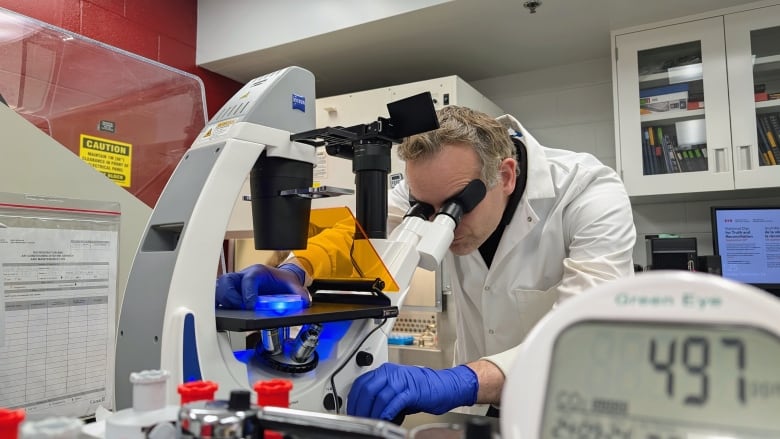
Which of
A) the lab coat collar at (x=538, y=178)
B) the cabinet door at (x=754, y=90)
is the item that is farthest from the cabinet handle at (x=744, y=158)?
the lab coat collar at (x=538, y=178)

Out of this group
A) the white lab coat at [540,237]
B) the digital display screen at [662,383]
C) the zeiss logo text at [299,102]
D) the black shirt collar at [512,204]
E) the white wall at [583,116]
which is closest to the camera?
the digital display screen at [662,383]

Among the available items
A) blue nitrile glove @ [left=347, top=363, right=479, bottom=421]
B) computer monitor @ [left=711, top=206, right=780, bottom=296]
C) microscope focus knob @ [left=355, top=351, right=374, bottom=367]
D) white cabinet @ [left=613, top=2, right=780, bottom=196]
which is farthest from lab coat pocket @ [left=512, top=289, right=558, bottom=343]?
computer monitor @ [left=711, top=206, right=780, bottom=296]

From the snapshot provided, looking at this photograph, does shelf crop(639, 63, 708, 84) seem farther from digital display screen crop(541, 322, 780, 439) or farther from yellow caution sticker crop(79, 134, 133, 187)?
digital display screen crop(541, 322, 780, 439)

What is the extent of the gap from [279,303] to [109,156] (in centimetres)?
85

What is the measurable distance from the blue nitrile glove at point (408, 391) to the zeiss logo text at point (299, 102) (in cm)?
46

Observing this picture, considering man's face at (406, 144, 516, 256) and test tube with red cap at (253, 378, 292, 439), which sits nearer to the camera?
test tube with red cap at (253, 378, 292, 439)

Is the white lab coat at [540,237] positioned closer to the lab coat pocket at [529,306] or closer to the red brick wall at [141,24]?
the lab coat pocket at [529,306]

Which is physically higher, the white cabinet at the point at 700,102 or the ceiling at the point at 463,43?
the ceiling at the point at 463,43

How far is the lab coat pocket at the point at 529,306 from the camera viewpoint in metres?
1.43

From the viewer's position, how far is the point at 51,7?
2.29m

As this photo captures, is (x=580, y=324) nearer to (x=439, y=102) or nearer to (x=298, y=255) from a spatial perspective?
(x=298, y=255)

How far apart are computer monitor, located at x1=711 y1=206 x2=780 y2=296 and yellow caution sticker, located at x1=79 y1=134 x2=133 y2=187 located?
7.76ft

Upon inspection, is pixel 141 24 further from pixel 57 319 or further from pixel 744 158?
pixel 744 158

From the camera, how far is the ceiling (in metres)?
2.25
